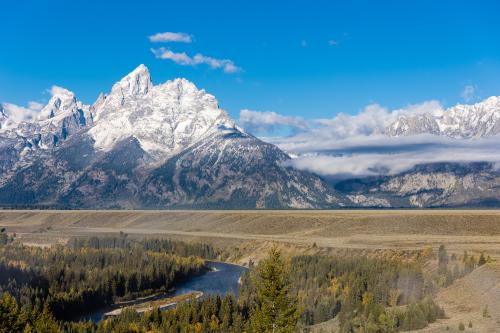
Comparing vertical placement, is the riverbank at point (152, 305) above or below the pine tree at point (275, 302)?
below

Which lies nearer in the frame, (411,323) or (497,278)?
(411,323)

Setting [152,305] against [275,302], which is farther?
[152,305]

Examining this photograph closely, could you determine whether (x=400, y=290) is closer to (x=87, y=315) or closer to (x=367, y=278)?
(x=367, y=278)

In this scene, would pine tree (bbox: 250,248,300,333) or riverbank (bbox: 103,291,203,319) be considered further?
riverbank (bbox: 103,291,203,319)

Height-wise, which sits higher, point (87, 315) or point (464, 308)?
point (464, 308)

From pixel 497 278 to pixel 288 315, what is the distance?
233 ft

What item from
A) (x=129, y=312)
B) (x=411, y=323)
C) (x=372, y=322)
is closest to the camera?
(x=411, y=323)

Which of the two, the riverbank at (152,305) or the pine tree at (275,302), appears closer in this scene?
the pine tree at (275,302)

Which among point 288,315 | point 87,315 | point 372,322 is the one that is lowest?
point 87,315

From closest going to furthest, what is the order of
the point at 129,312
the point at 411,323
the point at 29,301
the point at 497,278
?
the point at 411,323, the point at 497,278, the point at 129,312, the point at 29,301

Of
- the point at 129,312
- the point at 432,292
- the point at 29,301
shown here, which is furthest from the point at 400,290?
the point at 29,301

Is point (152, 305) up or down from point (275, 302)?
down

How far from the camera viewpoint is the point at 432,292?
131m

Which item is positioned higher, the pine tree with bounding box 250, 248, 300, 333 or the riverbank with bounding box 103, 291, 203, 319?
the pine tree with bounding box 250, 248, 300, 333
